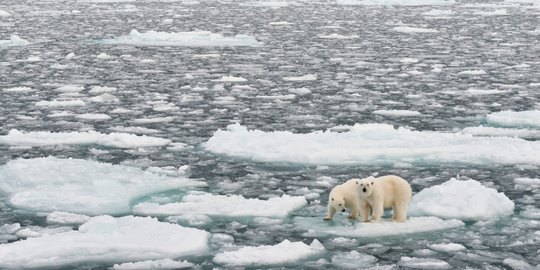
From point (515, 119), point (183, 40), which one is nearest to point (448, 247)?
point (515, 119)

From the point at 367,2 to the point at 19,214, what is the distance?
30.3 meters

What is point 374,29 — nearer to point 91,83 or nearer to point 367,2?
point 91,83

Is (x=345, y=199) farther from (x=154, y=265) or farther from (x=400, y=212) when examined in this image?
(x=154, y=265)

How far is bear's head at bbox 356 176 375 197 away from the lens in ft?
17.0

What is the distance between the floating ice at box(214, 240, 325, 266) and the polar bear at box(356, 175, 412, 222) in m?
0.50

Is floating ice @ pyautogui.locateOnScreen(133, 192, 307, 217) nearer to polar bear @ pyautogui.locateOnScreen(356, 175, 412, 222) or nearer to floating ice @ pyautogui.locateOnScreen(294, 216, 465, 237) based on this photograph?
floating ice @ pyautogui.locateOnScreen(294, 216, 465, 237)

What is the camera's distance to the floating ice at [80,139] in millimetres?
8117

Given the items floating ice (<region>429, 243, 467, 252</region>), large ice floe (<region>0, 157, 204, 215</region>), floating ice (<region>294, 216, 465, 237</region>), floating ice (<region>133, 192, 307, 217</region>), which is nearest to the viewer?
floating ice (<region>429, 243, 467, 252</region>)

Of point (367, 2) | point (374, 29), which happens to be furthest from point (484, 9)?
point (374, 29)

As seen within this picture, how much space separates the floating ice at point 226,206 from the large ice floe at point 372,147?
1.36 meters

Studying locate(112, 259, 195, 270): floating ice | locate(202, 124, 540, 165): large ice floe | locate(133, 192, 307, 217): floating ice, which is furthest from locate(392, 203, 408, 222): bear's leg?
locate(202, 124, 540, 165): large ice floe

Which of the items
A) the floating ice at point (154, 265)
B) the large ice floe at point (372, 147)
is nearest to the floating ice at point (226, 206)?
the floating ice at point (154, 265)

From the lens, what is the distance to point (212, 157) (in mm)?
7559

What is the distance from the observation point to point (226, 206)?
591 cm
